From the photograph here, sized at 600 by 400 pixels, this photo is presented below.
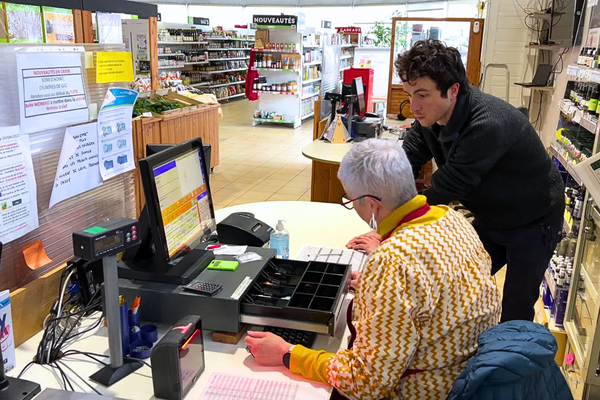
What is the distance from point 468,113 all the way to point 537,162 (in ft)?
1.27

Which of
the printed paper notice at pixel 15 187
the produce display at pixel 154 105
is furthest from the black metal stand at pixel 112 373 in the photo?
the produce display at pixel 154 105

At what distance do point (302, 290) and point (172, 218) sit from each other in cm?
49

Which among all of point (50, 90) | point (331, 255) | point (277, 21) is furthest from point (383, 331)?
point (277, 21)

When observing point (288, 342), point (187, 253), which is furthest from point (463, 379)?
point (187, 253)

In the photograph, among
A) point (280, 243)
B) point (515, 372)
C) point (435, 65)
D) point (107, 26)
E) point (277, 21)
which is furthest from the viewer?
point (277, 21)

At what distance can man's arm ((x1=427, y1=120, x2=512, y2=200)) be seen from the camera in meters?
2.23

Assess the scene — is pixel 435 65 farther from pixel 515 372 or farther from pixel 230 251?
pixel 515 372

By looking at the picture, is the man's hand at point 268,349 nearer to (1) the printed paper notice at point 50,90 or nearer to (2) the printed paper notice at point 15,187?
(2) the printed paper notice at point 15,187

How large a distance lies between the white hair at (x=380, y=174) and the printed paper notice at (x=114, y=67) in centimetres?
105

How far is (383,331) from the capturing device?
1301mm

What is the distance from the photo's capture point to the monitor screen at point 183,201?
164cm

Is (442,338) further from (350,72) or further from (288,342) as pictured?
(350,72)

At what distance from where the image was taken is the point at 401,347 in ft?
4.27

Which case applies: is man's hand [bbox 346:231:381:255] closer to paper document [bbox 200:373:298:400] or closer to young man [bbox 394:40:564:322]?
young man [bbox 394:40:564:322]
